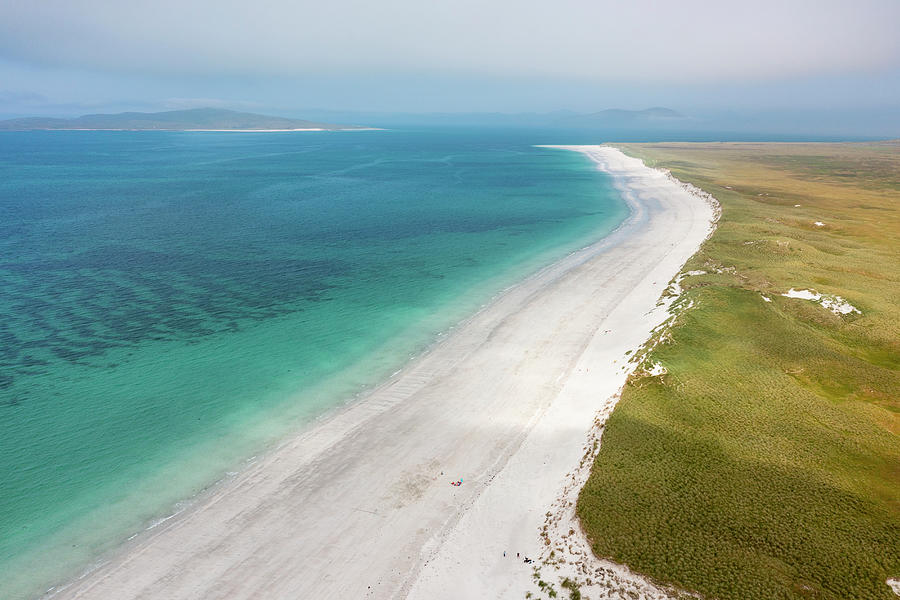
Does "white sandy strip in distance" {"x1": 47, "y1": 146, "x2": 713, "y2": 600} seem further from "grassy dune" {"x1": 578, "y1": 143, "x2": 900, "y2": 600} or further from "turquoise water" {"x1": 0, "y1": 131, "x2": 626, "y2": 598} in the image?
"grassy dune" {"x1": 578, "y1": 143, "x2": 900, "y2": 600}

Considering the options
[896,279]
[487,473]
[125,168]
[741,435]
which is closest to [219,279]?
[487,473]

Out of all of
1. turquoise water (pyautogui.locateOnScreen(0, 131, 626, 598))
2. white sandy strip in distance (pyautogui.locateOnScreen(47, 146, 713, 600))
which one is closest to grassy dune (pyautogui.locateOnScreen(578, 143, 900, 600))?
white sandy strip in distance (pyautogui.locateOnScreen(47, 146, 713, 600))

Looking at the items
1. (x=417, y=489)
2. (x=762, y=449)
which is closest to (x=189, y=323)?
(x=417, y=489)

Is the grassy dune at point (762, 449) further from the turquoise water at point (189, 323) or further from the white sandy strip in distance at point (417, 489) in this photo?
the turquoise water at point (189, 323)

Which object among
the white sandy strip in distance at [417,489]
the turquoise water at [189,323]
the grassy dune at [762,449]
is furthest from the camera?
the turquoise water at [189,323]

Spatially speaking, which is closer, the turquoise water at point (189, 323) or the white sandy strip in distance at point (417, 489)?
the white sandy strip in distance at point (417, 489)

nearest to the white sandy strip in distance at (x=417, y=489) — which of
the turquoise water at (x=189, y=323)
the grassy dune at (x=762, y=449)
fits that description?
the turquoise water at (x=189, y=323)
